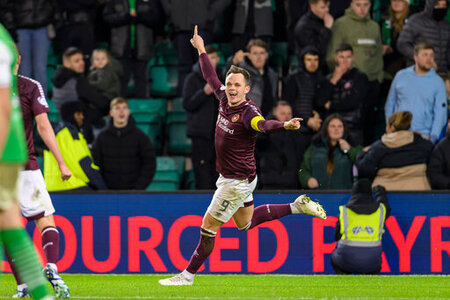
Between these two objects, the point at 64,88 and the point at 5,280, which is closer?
the point at 5,280

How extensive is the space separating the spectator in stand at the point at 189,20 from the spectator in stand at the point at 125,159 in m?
2.14

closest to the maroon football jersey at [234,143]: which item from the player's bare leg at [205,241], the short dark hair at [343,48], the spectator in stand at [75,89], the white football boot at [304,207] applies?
the player's bare leg at [205,241]

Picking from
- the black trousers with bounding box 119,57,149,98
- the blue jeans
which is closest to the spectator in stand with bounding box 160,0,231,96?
the black trousers with bounding box 119,57,149,98

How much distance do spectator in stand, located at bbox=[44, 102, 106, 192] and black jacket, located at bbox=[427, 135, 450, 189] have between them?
3858mm

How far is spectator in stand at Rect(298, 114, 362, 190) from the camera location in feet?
36.0

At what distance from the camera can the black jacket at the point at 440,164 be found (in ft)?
34.1

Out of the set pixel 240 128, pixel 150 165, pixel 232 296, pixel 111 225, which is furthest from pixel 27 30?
pixel 232 296

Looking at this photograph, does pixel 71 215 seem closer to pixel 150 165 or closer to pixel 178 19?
pixel 150 165

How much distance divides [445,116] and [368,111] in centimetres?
131

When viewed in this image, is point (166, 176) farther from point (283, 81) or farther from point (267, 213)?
point (267, 213)

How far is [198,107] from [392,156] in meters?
2.69

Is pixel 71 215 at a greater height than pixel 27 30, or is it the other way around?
pixel 27 30

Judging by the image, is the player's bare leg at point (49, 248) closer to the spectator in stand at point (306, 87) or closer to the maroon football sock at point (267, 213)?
the maroon football sock at point (267, 213)

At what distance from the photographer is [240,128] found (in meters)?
8.27
